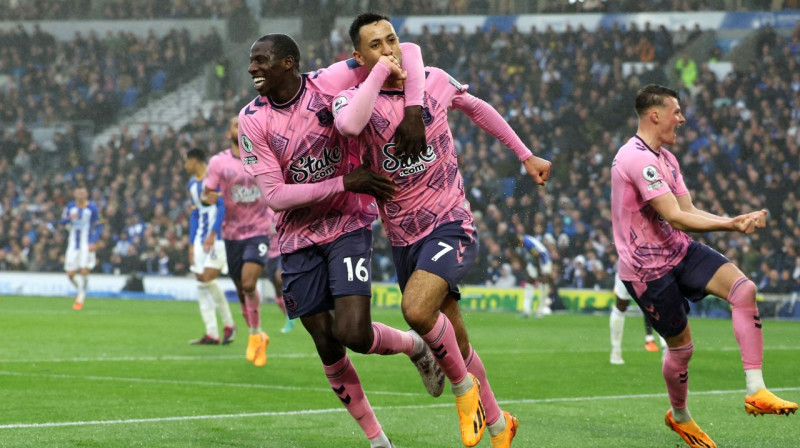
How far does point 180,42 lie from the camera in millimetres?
39438

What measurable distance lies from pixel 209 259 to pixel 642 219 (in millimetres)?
8530

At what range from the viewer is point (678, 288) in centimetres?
763

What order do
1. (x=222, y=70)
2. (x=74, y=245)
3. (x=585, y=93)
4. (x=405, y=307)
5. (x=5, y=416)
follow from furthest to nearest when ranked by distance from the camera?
(x=222, y=70) → (x=585, y=93) → (x=74, y=245) → (x=5, y=416) → (x=405, y=307)

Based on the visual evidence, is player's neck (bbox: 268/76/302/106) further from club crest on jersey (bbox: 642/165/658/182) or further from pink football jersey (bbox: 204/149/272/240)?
pink football jersey (bbox: 204/149/272/240)

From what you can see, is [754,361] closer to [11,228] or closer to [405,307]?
[405,307]

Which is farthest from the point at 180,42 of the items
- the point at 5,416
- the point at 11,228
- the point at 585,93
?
the point at 5,416

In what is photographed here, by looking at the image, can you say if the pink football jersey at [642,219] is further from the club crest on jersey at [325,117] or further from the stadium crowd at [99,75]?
the stadium crowd at [99,75]

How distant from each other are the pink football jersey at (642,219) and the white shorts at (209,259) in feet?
27.1

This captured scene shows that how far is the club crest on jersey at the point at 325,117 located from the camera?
6688mm

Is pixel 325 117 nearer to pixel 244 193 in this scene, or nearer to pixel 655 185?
pixel 655 185

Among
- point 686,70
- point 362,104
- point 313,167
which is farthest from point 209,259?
point 686,70

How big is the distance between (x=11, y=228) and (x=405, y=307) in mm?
29685

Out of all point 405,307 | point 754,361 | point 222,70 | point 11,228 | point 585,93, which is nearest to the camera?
point 405,307

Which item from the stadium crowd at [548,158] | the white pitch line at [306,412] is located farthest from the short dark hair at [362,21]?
the stadium crowd at [548,158]
